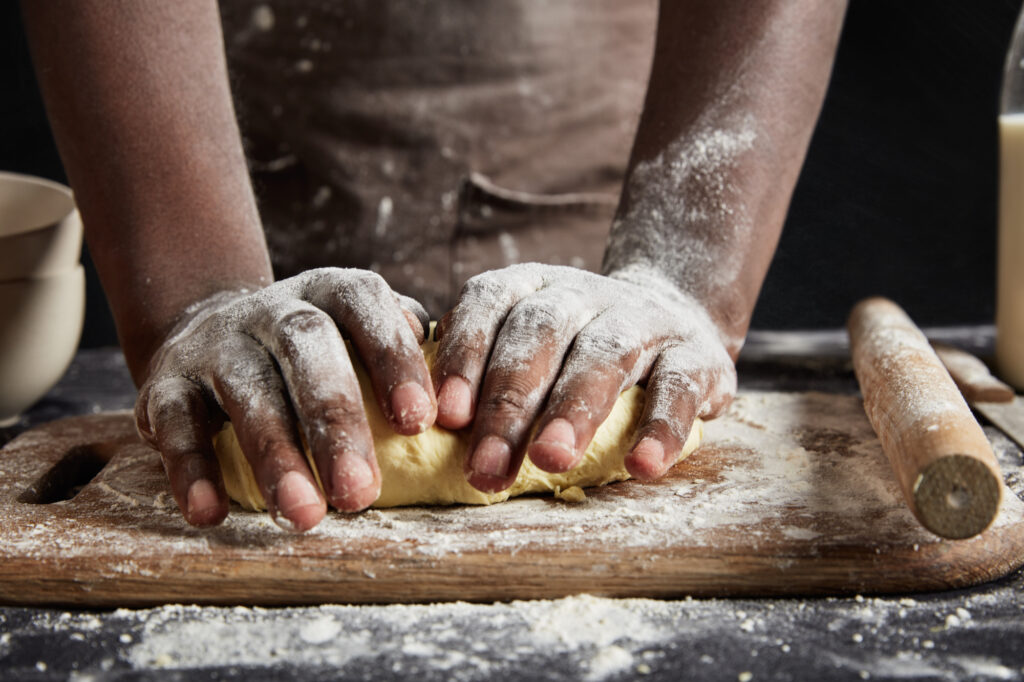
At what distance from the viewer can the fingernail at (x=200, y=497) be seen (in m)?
0.84

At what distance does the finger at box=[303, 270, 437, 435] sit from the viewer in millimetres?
854

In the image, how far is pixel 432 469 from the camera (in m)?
0.92

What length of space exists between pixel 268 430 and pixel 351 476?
0.33 ft

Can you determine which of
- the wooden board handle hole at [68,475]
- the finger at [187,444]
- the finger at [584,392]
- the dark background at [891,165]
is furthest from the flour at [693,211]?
the dark background at [891,165]

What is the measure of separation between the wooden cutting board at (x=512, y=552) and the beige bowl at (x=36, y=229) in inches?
19.8

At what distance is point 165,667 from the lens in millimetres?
706

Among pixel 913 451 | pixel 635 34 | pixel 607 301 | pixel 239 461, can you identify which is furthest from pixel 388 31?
pixel 913 451

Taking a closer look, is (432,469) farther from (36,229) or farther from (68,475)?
(36,229)

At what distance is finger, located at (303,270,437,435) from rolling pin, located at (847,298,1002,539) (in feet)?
1.42

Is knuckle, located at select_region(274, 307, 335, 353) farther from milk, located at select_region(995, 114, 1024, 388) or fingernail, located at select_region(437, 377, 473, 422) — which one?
milk, located at select_region(995, 114, 1024, 388)

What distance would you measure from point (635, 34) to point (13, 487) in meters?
1.30

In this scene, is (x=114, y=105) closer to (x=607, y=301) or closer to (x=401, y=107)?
(x=401, y=107)

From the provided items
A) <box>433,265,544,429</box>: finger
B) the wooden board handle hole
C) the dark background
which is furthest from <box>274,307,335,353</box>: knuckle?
the dark background

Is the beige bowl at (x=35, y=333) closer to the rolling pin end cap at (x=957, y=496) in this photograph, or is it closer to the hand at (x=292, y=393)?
the hand at (x=292, y=393)
